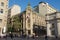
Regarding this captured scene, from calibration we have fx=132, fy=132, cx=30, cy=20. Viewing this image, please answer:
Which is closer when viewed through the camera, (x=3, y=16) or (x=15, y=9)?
(x=3, y=16)

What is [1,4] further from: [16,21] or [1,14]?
[16,21]

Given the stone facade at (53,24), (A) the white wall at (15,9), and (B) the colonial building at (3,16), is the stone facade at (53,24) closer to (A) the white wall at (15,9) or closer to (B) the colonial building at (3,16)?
(B) the colonial building at (3,16)

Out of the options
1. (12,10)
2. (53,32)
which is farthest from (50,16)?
(12,10)

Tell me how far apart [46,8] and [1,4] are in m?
50.8

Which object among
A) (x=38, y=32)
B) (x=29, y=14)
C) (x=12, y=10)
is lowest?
(x=38, y=32)

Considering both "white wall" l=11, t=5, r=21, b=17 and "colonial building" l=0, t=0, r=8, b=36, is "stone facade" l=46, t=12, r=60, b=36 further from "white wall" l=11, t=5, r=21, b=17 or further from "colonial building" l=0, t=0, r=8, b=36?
"white wall" l=11, t=5, r=21, b=17

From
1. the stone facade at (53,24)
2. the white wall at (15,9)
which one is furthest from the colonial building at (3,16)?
the white wall at (15,9)

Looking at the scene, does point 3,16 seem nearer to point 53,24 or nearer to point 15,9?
point 53,24

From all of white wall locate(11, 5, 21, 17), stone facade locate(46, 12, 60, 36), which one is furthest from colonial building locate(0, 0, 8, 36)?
white wall locate(11, 5, 21, 17)

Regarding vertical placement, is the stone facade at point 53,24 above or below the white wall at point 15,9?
below

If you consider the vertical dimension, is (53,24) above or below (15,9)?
below

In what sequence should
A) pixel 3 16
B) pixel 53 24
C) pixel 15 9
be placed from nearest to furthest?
pixel 53 24, pixel 3 16, pixel 15 9

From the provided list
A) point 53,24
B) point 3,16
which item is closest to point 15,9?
point 3,16

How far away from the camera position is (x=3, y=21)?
48.2 m
